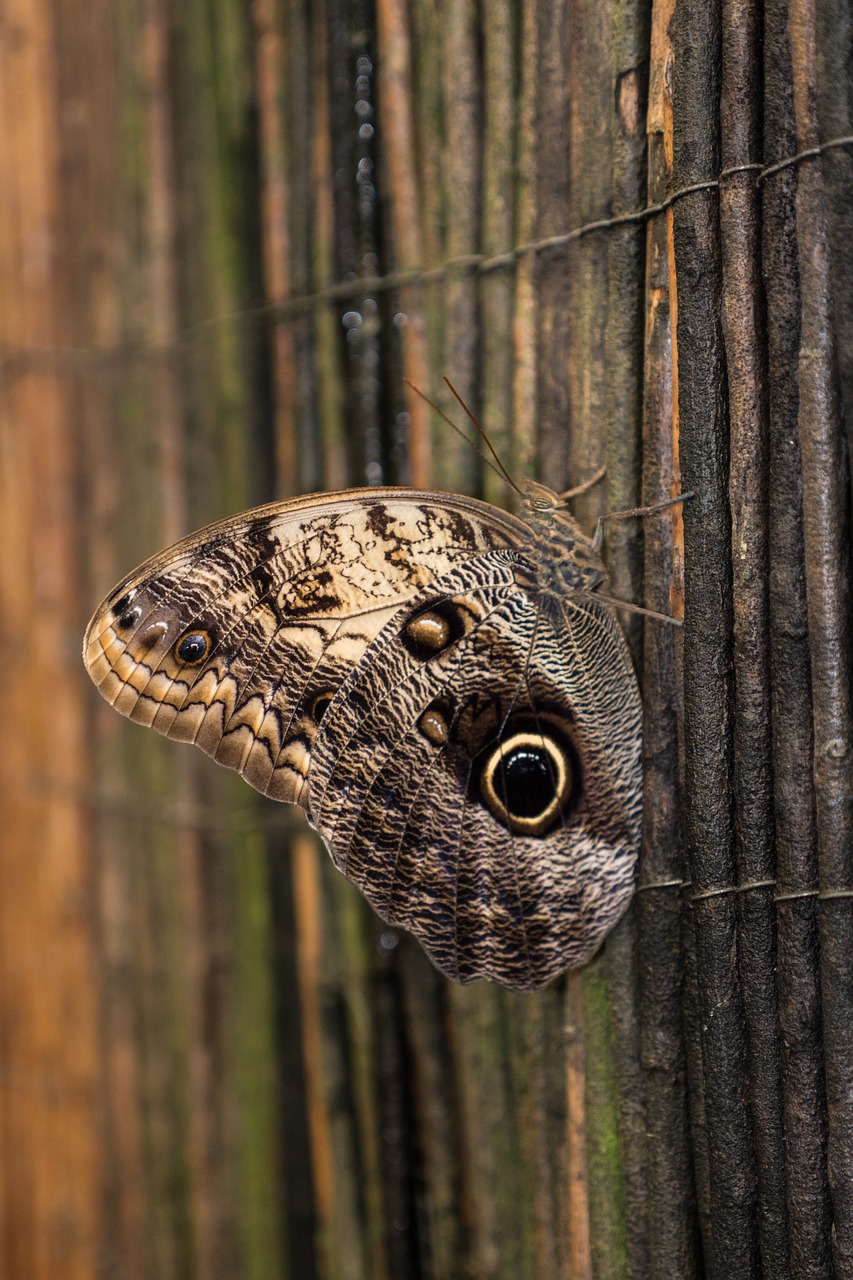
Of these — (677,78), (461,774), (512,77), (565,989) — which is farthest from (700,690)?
(512,77)

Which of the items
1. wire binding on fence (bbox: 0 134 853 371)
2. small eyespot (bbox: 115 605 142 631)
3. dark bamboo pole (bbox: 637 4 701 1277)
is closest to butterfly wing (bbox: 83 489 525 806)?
small eyespot (bbox: 115 605 142 631)

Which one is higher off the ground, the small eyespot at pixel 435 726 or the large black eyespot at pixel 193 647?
the large black eyespot at pixel 193 647

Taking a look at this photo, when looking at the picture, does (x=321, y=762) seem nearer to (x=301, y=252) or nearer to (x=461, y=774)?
(x=461, y=774)

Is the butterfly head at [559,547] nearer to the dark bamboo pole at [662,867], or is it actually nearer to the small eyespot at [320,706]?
the dark bamboo pole at [662,867]

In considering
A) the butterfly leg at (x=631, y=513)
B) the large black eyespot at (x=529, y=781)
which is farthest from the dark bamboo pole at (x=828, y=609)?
the large black eyespot at (x=529, y=781)

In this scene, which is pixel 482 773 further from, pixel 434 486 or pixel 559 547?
pixel 434 486

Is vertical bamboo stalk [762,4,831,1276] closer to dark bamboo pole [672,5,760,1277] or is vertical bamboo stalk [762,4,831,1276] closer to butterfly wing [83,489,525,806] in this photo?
dark bamboo pole [672,5,760,1277]

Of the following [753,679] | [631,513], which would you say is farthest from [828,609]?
[631,513]
